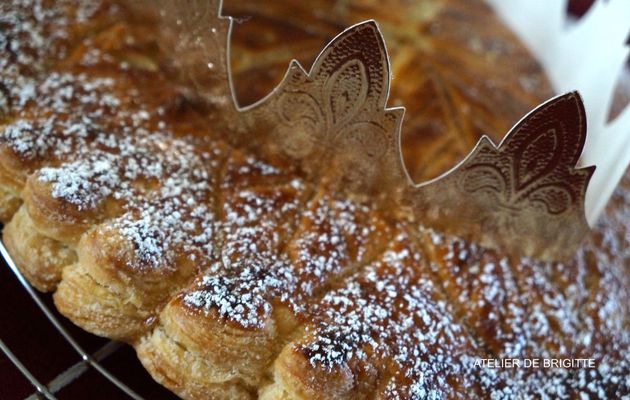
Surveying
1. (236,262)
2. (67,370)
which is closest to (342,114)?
(236,262)

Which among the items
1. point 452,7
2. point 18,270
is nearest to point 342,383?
point 18,270

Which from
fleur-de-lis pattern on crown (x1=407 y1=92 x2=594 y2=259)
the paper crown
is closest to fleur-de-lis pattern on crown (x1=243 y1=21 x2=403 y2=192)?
the paper crown

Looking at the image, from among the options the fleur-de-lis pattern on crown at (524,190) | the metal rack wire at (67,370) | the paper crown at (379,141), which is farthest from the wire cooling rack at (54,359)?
the fleur-de-lis pattern on crown at (524,190)

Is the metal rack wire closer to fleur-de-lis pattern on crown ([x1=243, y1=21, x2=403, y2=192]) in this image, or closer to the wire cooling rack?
the wire cooling rack

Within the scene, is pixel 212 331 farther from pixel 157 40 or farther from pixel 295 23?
pixel 295 23

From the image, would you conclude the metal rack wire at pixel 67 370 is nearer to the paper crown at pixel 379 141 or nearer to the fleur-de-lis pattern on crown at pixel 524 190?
the paper crown at pixel 379 141

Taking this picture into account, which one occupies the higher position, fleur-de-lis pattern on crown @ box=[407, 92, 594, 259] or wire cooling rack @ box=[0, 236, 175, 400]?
wire cooling rack @ box=[0, 236, 175, 400]
